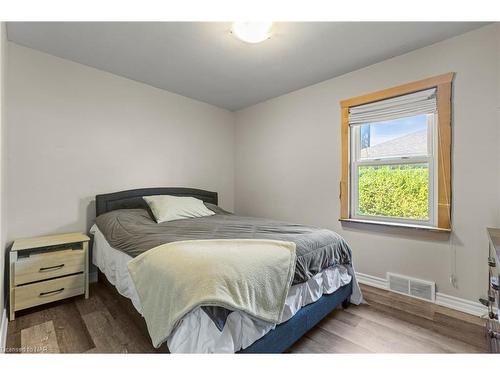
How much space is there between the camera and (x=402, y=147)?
7.71 feet

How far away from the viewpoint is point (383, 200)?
247 centimetres

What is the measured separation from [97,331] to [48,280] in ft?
2.40

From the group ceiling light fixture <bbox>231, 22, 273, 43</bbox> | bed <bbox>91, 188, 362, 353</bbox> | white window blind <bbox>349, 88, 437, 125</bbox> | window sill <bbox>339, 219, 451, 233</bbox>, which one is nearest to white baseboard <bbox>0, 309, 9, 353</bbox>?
bed <bbox>91, 188, 362, 353</bbox>

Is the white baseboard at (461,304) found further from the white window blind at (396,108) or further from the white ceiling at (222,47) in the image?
the white ceiling at (222,47)

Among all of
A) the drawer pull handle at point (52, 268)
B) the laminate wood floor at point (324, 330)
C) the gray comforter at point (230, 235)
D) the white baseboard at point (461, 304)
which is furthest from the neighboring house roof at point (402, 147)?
the drawer pull handle at point (52, 268)

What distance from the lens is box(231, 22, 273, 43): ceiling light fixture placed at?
176cm

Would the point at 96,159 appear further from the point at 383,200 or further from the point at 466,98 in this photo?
the point at 466,98

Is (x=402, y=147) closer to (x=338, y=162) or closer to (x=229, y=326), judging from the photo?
(x=338, y=162)

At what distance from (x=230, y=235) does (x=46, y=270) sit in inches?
62.9

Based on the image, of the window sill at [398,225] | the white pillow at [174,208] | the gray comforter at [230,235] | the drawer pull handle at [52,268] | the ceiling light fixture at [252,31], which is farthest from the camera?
the white pillow at [174,208]

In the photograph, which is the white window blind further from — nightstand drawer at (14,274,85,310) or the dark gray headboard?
nightstand drawer at (14,274,85,310)

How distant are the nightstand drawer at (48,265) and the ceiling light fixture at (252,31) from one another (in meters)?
2.36

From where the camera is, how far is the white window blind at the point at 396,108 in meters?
2.09
